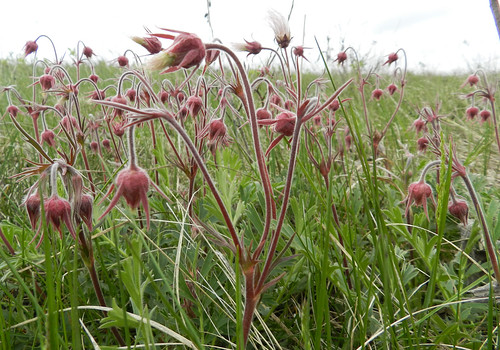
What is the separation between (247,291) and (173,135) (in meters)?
3.74

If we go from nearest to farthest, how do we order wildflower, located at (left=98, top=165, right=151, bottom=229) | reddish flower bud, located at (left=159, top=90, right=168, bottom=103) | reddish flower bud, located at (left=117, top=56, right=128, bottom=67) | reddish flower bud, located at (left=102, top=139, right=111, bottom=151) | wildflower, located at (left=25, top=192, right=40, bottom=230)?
wildflower, located at (left=98, top=165, right=151, bottom=229) < wildflower, located at (left=25, top=192, right=40, bottom=230) < reddish flower bud, located at (left=159, top=90, right=168, bottom=103) < reddish flower bud, located at (left=117, top=56, right=128, bottom=67) < reddish flower bud, located at (left=102, top=139, right=111, bottom=151)

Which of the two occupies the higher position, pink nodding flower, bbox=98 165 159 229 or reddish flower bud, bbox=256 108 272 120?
reddish flower bud, bbox=256 108 272 120

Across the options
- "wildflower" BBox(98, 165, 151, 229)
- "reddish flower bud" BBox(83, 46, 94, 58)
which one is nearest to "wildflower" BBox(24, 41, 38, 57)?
"reddish flower bud" BBox(83, 46, 94, 58)

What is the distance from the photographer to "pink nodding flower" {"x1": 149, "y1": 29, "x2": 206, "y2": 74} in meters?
1.19

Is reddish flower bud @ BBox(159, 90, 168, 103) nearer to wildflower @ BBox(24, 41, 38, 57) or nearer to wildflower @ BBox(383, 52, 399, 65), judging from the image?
wildflower @ BBox(24, 41, 38, 57)

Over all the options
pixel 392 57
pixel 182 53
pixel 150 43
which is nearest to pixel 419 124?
pixel 392 57

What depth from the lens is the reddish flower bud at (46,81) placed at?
119 inches

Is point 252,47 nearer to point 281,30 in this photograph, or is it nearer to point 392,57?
point 281,30

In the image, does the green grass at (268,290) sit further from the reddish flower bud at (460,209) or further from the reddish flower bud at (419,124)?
the reddish flower bud at (419,124)

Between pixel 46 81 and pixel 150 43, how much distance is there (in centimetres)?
182

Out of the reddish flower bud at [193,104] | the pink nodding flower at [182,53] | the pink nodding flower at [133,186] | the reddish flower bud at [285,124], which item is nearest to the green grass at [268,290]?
the pink nodding flower at [133,186]

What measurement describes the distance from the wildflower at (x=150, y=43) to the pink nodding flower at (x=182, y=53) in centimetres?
37

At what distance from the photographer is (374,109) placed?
7059 mm

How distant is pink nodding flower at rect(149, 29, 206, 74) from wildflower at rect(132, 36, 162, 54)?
373mm
